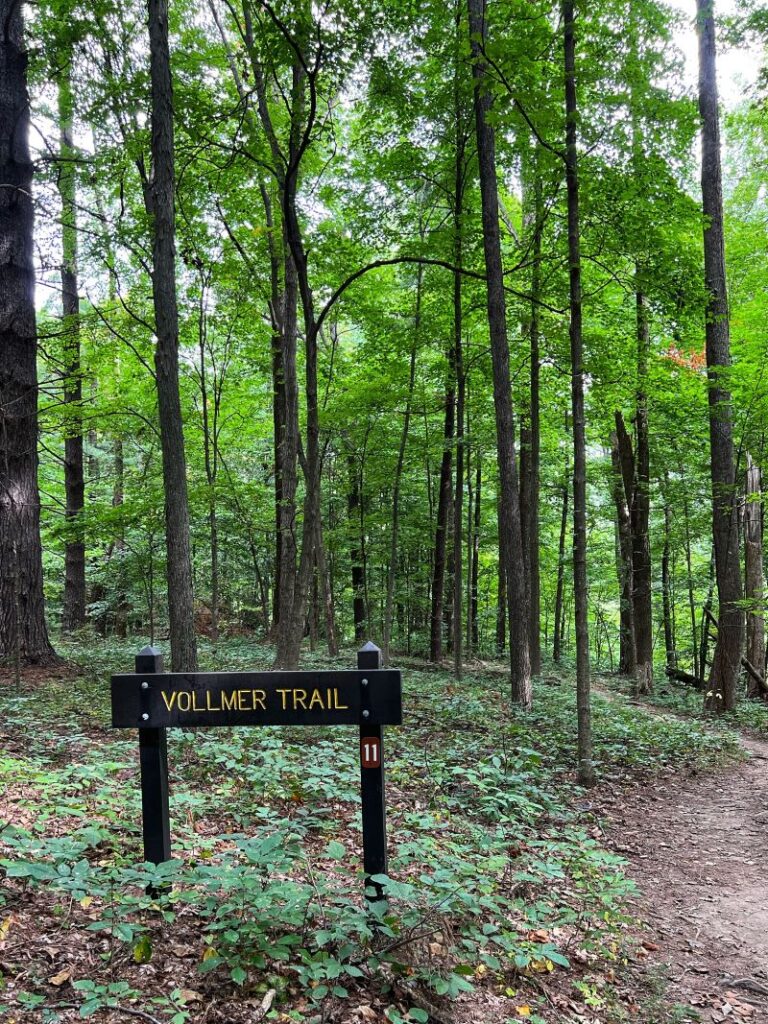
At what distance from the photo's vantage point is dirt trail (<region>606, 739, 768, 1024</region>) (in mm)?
3688

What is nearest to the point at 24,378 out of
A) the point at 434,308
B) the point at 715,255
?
the point at 434,308

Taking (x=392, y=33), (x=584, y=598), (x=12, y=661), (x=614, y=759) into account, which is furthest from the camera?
(x=12, y=661)

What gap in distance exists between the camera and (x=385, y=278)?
1525 cm

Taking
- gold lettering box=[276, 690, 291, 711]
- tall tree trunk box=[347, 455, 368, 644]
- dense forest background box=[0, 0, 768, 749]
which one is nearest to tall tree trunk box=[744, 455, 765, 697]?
dense forest background box=[0, 0, 768, 749]

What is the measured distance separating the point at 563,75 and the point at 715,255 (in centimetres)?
617

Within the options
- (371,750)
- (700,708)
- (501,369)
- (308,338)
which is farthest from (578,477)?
(700,708)

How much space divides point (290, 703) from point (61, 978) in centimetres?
147

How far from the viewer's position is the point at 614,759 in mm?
8039

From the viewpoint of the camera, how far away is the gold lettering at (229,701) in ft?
10.7

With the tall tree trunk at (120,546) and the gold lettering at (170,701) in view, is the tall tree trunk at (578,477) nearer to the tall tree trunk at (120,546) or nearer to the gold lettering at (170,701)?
the gold lettering at (170,701)

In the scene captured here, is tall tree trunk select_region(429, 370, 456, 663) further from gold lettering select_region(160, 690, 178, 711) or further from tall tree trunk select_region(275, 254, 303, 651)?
gold lettering select_region(160, 690, 178, 711)

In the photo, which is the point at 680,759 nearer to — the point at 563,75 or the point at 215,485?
the point at 563,75

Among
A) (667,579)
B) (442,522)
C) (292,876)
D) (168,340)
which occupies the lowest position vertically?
(292,876)

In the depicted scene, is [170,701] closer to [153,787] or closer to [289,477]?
[153,787]
